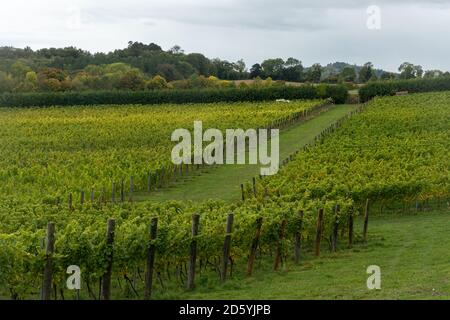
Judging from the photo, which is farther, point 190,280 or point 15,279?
point 190,280

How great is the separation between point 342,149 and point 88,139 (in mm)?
19898

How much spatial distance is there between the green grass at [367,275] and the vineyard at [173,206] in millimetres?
501

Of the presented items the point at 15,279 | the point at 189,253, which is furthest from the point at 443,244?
the point at 15,279

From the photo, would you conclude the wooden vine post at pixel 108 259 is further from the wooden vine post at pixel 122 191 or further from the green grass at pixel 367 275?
the wooden vine post at pixel 122 191

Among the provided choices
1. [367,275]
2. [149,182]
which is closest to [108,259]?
[367,275]

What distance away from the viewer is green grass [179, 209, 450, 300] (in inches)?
570

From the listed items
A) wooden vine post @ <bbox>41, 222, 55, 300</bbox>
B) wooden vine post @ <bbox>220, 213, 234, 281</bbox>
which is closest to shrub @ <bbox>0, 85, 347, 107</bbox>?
wooden vine post @ <bbox>220, 213, 234, 281</bbox>

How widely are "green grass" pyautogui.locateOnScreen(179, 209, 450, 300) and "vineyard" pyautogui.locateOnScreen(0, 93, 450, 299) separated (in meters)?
0.50

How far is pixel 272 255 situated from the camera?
63.8ft

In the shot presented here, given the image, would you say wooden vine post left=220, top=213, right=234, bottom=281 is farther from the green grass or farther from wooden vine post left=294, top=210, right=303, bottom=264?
wooden vine post left=294, top=210, right=303, bottom=264

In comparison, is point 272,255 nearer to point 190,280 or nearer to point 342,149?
point 190,280

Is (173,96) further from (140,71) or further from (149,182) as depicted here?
(149,182)

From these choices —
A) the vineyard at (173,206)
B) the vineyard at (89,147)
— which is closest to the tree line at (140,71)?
the vineyard at (89,147)
